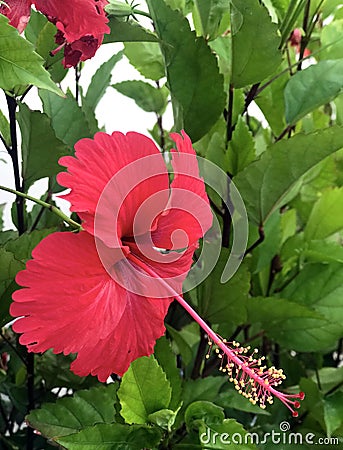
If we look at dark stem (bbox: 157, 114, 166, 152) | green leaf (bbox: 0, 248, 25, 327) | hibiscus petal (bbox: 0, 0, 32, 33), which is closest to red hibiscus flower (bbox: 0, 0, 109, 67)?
hibiscus petal (bbox: 0, 0, 32, 33)

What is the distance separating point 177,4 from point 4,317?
0.75ft

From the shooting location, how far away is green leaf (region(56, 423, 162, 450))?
0.98 feet

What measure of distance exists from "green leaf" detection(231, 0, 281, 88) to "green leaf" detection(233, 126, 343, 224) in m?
0.04

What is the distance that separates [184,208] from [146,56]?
0.23 metres

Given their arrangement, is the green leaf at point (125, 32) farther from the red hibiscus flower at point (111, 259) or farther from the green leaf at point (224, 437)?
the green leaf at point (224, 437)

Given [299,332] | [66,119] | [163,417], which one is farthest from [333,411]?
[66,119]

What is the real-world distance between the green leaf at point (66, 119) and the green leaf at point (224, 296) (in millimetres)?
115

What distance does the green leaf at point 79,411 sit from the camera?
352mm

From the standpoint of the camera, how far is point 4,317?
323 millimetres

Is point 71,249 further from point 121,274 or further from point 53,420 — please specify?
point 53,420

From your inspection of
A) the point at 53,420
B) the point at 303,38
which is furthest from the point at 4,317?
the point at 303,38

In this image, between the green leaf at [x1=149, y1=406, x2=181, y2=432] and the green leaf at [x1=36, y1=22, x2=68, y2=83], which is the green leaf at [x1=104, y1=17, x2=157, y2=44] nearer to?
the green leaf at [x1=36, y1=22, x2=68, y2=83]

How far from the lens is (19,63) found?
0.22 metres

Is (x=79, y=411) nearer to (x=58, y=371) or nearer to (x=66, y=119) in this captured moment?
(x=58, y=371)
